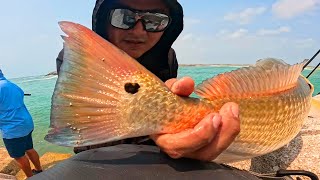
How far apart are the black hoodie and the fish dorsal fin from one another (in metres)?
1.03

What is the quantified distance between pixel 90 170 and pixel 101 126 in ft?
0.63

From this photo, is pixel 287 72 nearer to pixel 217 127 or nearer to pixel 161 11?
pixel 217 127

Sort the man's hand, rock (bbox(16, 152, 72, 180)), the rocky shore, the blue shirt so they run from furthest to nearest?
rock (bbox(16, 152, 72, 180)) → the blue shirt → the rocky shore → the man's hand

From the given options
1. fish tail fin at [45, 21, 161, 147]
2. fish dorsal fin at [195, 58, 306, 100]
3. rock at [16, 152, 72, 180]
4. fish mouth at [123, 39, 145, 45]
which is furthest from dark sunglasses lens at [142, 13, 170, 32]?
rock at [16, 152, 72, 180]

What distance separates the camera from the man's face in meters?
2.49

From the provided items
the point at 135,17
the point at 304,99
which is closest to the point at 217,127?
the point at 304,99

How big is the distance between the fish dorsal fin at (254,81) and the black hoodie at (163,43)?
3.37 ft

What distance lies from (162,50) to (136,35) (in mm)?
475

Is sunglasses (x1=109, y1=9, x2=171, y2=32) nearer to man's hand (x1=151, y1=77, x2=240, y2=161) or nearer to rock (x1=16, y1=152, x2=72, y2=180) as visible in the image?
man's hand (x1=151, y1=77, x2=240, y2=161)

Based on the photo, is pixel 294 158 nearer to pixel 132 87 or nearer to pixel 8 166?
pixel 132 87

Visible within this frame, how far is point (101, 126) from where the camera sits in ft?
4.22

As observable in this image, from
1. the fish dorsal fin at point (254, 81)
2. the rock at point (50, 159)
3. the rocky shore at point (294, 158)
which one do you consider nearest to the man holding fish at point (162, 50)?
the fish dorsal fin at point (254, 81)

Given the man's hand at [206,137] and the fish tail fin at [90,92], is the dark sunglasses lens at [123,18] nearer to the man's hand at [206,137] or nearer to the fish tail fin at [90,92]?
the fish tail fin at [90,92]

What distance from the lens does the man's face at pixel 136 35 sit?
2.49 meters
